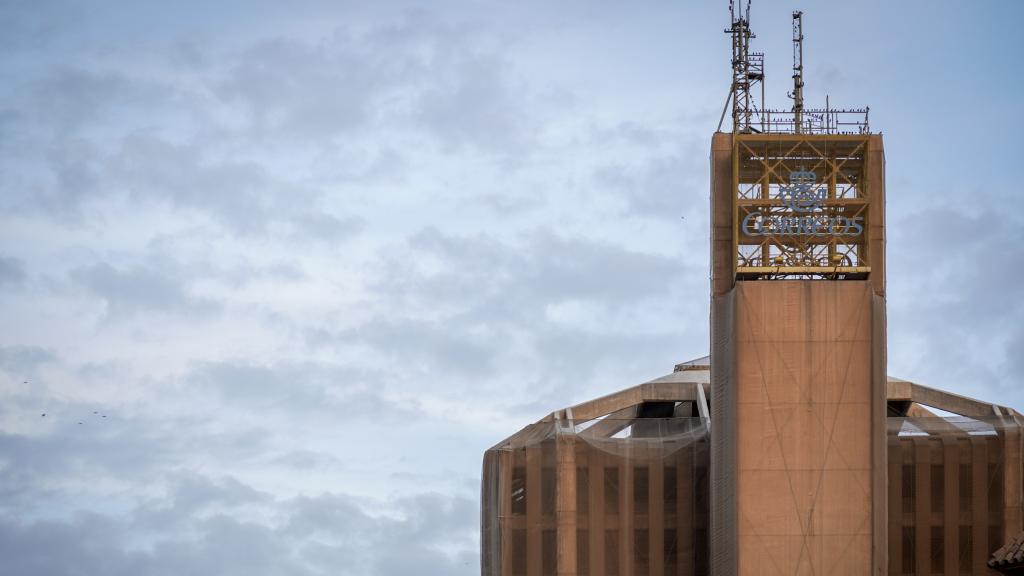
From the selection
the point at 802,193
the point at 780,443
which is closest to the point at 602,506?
the point at 780,443

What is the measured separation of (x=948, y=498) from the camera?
340ft

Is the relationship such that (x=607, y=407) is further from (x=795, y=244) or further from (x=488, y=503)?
(x=795, y=244)

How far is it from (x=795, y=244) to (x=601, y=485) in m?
18.2

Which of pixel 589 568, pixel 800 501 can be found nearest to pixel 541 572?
pixel 589 568

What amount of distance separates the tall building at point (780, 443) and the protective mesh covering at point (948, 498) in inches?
4.0

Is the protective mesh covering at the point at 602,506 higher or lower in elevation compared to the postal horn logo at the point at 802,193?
lower

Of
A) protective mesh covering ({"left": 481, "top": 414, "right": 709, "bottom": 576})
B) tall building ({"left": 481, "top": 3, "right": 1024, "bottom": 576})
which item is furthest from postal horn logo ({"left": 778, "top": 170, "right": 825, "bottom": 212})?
protective mesh covering ({"left": 481, "top": 414, "right": 709, "bottom": 576})

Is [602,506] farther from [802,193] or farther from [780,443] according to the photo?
[802,193]

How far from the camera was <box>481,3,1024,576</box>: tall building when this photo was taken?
9406cm

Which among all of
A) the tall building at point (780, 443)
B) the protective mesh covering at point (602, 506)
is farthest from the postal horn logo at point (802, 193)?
the protective mesh covering at point (602, 506)

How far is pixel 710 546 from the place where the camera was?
101000 millimetres

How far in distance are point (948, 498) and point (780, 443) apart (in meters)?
15.3

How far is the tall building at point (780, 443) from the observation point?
94062mm

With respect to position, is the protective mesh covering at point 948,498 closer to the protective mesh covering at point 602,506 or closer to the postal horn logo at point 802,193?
the protective mesh covering at point 602,506
